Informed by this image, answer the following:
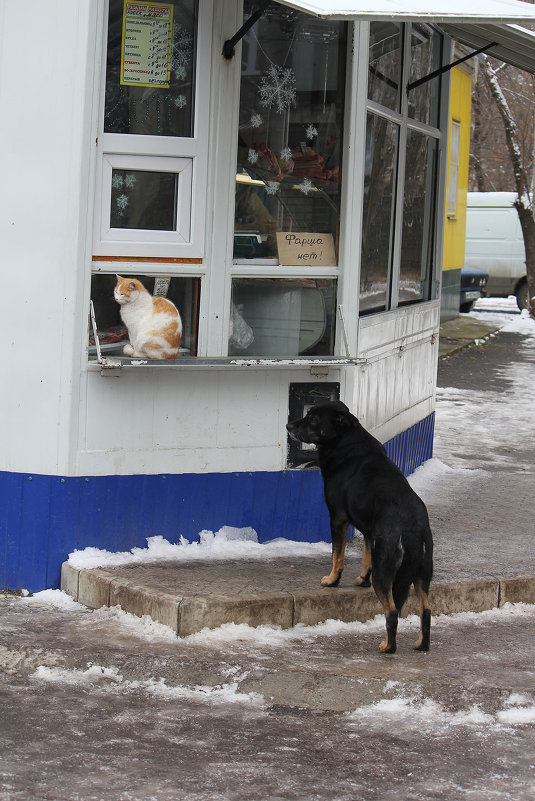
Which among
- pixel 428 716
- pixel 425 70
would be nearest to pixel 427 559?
pixel 428 716

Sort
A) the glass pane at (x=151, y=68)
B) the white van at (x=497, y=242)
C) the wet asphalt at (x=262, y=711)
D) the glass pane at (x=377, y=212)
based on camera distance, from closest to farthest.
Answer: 1. the wet asphalt at (x=262, y=711)
2. the glass pane at (x=151, y=68)
3. the glass pane at (x=377, y=212)
4. the white van at (x=497, y=242)

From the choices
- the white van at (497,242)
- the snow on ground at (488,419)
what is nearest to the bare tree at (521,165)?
the white van at (497,242)

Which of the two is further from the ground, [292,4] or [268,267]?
[292,4]

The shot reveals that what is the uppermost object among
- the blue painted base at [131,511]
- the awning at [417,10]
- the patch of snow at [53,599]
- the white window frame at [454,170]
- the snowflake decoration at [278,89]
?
the white window frame at [454,170]

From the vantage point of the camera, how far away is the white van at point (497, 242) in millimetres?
25688

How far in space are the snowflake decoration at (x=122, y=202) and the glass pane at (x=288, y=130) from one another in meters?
0.62

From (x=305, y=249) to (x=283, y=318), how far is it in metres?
0.41

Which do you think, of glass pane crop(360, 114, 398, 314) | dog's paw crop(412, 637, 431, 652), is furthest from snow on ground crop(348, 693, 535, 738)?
glass pane crop(360, 114, 398, 314)

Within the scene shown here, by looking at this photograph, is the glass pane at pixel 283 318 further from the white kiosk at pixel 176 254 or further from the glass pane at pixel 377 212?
the glass pane at pixel 377 212

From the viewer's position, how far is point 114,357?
5.70 m

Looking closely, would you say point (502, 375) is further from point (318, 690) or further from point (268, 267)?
point (318, 690)

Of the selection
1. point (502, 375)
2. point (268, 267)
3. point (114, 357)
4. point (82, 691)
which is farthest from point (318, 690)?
point (502, 375)

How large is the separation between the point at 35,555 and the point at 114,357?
3.60 ft

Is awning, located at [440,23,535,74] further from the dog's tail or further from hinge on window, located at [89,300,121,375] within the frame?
the dog's tail
